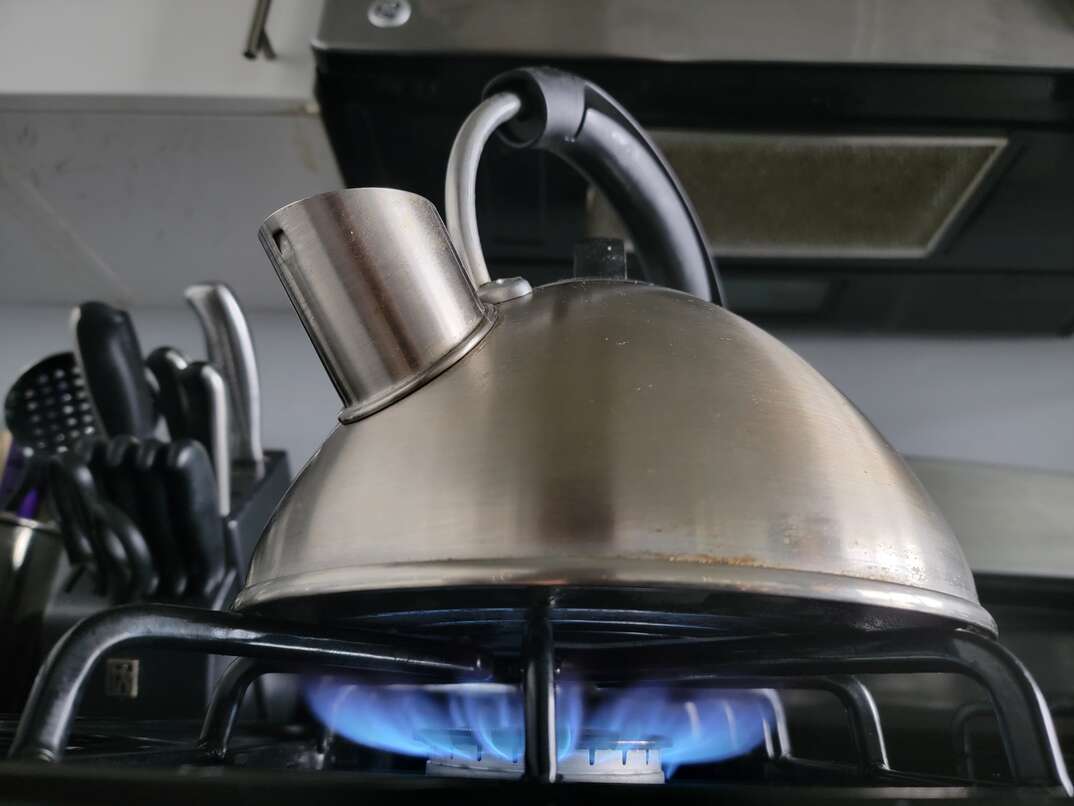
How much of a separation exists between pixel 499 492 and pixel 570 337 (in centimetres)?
8

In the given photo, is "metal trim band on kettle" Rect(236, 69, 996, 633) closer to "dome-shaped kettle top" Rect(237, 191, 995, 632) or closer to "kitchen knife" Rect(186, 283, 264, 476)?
"dome-shaped kettle top" Rect(237, 191, 995, 632)

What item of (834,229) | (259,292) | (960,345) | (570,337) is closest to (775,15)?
(834,229)

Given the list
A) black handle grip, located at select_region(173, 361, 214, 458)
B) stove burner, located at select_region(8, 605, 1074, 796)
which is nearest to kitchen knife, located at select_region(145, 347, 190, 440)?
black handle grip, located at select_region(173, 361, 214, 458)

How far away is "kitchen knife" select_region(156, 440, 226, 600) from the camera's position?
24.2 inches

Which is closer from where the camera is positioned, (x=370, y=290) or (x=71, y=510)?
(x=370, y=290)

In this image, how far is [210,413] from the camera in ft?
2.26

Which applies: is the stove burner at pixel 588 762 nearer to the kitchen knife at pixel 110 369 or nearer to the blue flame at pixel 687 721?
the blue flame at pixel 687 721

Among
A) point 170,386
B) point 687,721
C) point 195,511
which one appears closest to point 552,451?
point 687,721

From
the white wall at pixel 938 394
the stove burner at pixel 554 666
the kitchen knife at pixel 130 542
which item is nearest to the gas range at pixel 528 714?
the stove burner at pixel 554 666

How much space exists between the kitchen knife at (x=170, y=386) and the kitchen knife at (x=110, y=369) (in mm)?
27

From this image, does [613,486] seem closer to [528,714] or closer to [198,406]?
[528,714]

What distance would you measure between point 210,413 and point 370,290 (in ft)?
1.33

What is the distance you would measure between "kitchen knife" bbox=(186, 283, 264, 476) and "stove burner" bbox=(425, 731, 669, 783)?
449mm

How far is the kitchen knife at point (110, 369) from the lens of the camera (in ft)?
2.20
